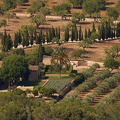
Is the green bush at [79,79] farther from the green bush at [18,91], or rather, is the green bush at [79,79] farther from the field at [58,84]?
the green bush at [18,91]

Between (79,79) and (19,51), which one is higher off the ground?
(19,51)

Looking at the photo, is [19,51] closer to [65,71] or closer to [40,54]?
[40,54]

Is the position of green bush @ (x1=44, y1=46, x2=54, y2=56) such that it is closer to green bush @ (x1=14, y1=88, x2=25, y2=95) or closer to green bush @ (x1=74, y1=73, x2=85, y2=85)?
green bush @ (x1=74, y1=73, x2=85, y2=85)

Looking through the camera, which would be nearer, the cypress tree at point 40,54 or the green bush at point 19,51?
the cypress tree at point 40,54

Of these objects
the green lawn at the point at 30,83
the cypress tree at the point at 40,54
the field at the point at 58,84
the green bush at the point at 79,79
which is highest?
the cypress tree at the point at 40,54

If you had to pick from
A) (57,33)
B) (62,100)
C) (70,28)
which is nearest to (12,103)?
(62,100)

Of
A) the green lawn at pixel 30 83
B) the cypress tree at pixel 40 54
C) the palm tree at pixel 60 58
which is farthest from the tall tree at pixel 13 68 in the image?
the cypress tree at pixel 40 54

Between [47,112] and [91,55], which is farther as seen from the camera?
[91,55]

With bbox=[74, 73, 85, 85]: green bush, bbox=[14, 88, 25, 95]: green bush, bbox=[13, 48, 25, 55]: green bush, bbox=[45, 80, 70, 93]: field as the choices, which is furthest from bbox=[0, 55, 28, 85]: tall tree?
bbox=[13, 48, 25, 55]: green bush

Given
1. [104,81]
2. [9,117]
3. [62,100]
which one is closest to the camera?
[9,117]

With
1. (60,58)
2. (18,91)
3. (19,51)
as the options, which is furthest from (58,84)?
(19,51)

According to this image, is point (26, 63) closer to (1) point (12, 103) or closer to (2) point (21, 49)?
(2) point (21, 49)
